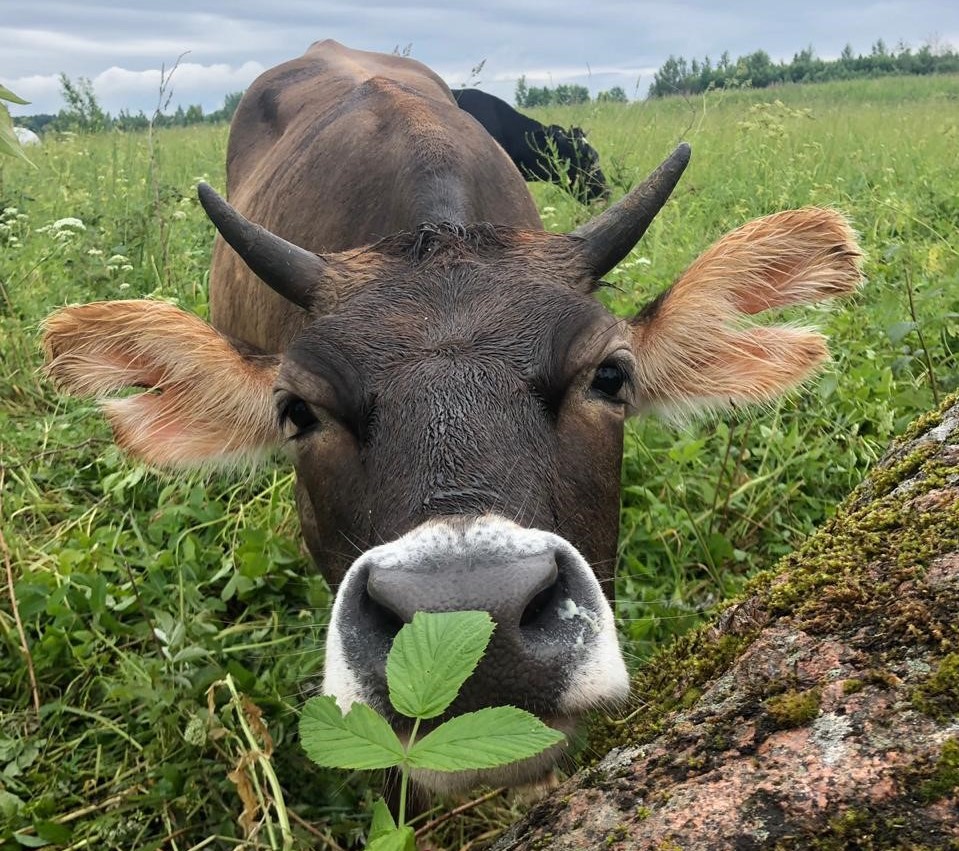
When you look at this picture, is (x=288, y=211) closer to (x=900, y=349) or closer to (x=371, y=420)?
(x=371, y=420)

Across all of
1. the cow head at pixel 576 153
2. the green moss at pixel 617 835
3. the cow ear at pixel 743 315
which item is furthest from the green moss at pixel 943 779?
the cow head at pixel 576 153

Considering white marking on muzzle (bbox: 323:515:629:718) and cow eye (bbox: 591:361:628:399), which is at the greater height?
cow eye (bbox: 591:361:628:399)

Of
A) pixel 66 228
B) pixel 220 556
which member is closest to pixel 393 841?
pixel 220 556

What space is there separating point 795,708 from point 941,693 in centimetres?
18

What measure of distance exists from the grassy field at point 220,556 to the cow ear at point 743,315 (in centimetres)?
39

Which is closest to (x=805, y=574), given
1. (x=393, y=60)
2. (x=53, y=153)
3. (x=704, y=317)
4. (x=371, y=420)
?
(x=371, y=420)

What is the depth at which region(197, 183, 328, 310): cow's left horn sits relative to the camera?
9.22ft

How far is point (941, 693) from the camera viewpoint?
1071 millimetres

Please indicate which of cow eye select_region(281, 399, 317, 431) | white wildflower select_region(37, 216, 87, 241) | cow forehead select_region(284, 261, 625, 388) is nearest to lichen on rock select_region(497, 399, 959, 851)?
cow forehead select_region(284, 261, 625, 388)

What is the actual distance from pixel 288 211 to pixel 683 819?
4054 mm

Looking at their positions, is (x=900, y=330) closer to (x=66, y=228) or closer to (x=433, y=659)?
(x=433, y=659)

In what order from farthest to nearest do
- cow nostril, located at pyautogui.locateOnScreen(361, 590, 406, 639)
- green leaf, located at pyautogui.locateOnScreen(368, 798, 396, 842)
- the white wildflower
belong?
the white wildflower < cow nostril, located at pyautogui.locateOnScreen(361, 590, 406, 639) < green leaf, located at pyautogui.locateOnScreen(368, 798, 396, 842)

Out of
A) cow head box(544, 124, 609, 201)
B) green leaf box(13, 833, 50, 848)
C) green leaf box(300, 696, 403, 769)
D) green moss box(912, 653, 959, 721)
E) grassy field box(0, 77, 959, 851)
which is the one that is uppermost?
cow head box(544, 124, 609, 201)

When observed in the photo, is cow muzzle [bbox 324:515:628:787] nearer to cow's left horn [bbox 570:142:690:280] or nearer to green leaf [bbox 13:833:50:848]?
green leaf [bbox 13:833:50:848]
